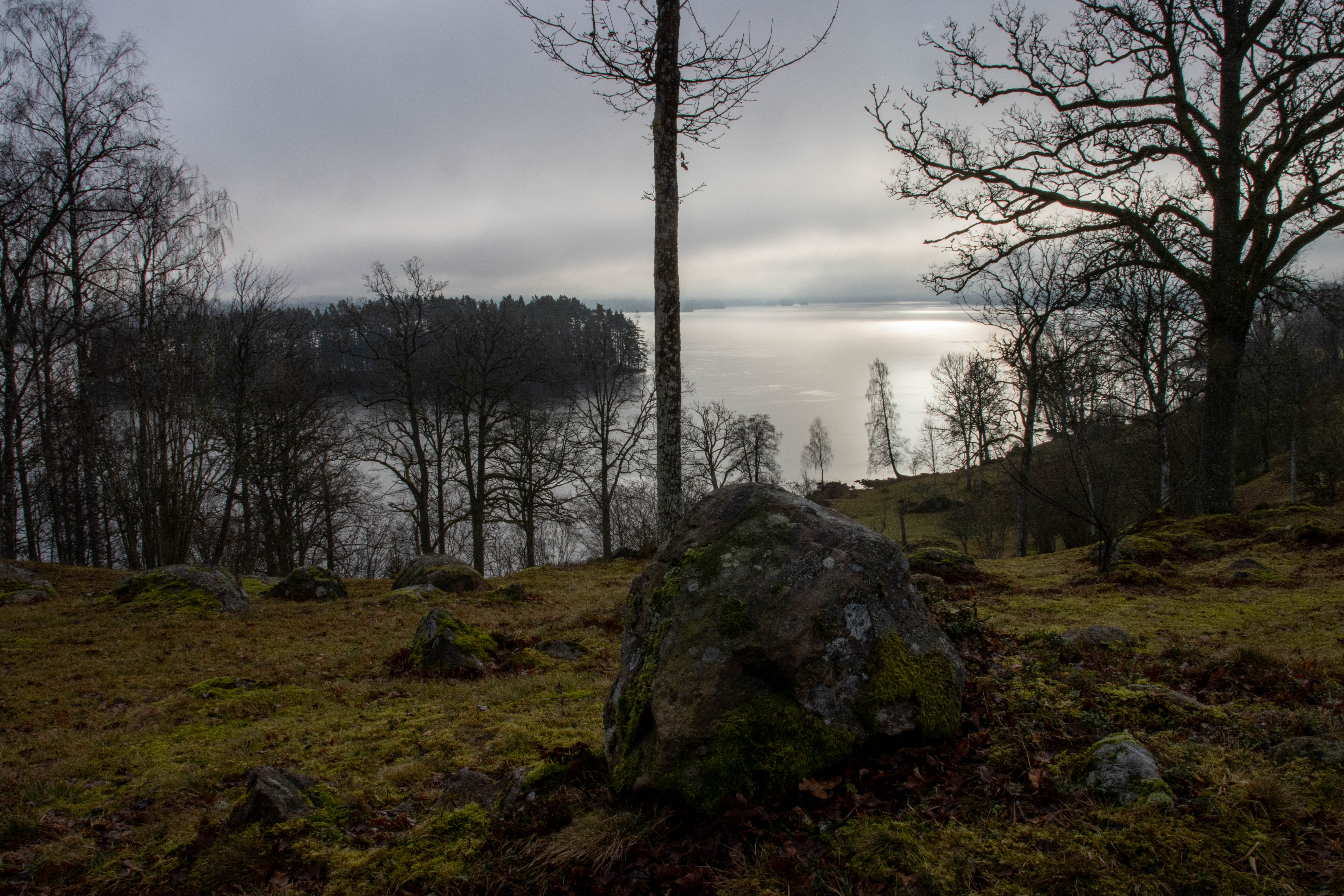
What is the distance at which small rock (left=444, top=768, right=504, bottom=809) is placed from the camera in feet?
11.7

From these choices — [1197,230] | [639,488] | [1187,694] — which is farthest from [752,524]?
[639,488]

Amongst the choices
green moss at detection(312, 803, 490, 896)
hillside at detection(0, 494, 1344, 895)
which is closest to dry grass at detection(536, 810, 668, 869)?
hillside at detection(0, 494, 1344, 895)

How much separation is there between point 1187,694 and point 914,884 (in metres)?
2.64

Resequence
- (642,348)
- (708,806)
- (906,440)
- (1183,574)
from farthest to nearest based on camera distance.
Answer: (906,440) → (642,348) → (1183,574) → (708,806)

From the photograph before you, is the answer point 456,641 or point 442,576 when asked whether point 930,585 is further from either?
point 442,576

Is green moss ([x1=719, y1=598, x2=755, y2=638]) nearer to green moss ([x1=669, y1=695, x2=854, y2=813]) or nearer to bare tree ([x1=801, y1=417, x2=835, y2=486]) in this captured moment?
green moss ([x1=669, y1=695, x2=854, y2=813])

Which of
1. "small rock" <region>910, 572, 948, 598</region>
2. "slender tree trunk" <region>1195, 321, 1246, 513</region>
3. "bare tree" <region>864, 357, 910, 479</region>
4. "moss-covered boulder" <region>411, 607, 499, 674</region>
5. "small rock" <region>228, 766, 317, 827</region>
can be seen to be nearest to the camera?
"small rock" <region>228, 766, 317, 827</region>

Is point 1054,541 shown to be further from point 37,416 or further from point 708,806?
point 37,416

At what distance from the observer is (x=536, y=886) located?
269 cm

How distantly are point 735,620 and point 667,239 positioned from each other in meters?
6.72

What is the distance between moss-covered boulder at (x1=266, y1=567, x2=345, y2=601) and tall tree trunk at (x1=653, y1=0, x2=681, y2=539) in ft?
25.5

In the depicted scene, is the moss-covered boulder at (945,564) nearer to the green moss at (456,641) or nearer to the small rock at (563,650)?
the small rock at (563,650)

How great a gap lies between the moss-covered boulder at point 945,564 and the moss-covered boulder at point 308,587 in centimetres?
1098

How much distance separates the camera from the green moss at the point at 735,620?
3.12 meters
